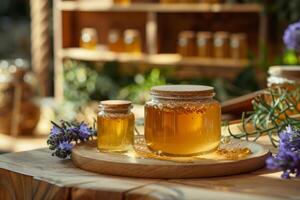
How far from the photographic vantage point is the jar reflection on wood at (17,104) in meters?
4.13

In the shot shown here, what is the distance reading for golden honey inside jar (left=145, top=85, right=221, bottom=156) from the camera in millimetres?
1213

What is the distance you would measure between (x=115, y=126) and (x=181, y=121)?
139 mm

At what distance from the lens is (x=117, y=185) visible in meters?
1.09

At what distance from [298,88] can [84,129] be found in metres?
0.54

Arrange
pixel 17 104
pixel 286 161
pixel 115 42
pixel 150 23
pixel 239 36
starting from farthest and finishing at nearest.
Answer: pixel 115 42, pixel 150 23, pixel 239 36, pixel 17 104, pixel 286 161

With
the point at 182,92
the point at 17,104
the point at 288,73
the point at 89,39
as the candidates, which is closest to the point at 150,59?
the point at 89,39

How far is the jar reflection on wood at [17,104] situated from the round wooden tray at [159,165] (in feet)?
9.68

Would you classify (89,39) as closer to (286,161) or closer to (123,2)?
(123,2)

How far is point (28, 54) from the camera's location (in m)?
7.82

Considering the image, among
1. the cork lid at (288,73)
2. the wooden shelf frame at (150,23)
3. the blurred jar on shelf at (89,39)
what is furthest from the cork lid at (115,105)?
the blurred jar on shelf at (89,39)

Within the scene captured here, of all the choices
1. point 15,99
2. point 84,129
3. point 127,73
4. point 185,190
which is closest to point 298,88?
point 84,129

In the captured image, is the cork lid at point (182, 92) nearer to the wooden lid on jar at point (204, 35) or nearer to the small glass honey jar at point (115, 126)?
the small glass honey jar at point (115, 126)

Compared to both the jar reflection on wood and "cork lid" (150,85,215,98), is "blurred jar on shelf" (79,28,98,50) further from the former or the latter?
"cork lid" (150,85,215,98)

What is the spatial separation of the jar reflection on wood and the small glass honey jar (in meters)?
2.91
